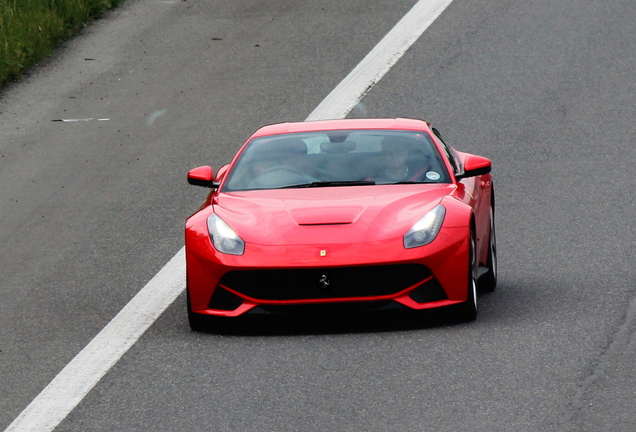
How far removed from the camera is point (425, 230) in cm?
869

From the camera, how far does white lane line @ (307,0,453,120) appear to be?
16.8 meters

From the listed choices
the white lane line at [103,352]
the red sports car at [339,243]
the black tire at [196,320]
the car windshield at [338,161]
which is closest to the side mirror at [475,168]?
the red sports car at [339,243]

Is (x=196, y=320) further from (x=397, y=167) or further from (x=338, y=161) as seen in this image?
(x=397, y=167)

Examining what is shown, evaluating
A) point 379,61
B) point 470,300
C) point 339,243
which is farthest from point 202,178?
point 379,61

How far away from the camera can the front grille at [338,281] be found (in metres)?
8.50

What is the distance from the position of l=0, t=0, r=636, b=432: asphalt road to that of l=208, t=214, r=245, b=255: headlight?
52 centimetres

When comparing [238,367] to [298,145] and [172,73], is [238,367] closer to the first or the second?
[298,145]

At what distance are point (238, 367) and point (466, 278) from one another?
5.26ft

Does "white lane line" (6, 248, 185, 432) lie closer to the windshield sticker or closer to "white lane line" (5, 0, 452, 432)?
"white lane line" (5, 0, 452, 432)

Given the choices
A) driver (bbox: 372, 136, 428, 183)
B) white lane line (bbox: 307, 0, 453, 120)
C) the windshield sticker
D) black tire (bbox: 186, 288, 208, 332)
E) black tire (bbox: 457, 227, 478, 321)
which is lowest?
white lane line (bbox: 307, 0, 453, 120)

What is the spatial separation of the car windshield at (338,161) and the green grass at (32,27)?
8591mm

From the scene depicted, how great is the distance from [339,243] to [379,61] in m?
10.4

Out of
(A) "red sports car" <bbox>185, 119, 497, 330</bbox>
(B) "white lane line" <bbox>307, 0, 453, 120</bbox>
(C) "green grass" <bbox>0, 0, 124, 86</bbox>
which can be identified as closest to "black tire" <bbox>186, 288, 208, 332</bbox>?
(A) "red sports car" <bbox>185, 119, 497, 330</bbox>

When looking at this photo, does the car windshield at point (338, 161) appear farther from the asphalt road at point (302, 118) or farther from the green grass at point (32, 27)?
the green grass at point (32, 27)
